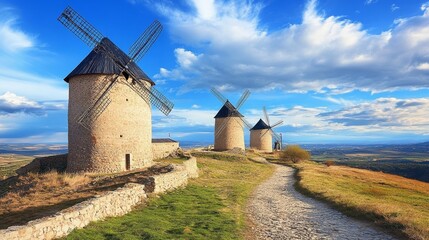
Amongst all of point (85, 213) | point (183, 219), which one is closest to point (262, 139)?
point (183, 219)

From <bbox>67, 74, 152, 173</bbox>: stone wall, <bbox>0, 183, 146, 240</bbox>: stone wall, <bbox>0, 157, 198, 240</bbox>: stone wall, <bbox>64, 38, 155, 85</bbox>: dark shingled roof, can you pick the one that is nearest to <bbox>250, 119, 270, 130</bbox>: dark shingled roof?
<bbox>64, 38, 155, 85</bbox>: dark shingled roof

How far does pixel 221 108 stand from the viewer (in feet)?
180

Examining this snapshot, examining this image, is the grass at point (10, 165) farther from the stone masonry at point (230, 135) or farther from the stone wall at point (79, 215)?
the stone masonry at point (230, 135)

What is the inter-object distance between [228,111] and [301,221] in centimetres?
4033

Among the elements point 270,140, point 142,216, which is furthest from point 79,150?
point 270,140

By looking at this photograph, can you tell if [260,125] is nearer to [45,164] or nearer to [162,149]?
[162,149]

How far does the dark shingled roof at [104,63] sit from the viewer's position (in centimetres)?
2292

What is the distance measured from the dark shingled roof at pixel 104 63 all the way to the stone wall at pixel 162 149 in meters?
11.1

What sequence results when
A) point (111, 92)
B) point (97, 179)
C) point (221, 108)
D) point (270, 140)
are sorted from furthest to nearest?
1. point (270, 140)
2. point (221, 108)
3. point (111, 92)
4. point (97, 179)

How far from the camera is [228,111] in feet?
173

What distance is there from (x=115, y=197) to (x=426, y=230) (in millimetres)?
10253

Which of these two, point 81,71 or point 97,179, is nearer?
point 97,179

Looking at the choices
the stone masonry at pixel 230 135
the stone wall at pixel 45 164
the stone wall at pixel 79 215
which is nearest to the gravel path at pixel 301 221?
the stone wall at pixel 79 215

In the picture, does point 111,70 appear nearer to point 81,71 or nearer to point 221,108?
point 81,71
